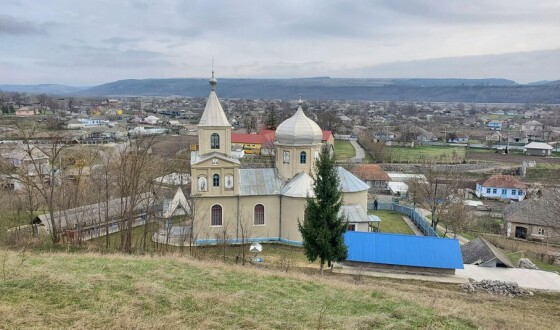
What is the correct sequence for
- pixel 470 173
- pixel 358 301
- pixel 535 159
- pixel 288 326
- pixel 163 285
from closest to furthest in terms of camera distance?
pixel 288 326 < pixel 163 285 < pixel 358 301 < pixel 470 173 < pixel 535 159

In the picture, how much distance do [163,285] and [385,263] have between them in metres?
14.3

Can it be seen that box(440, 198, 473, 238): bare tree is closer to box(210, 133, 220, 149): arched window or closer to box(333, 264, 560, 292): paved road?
box(333, 264, 560, 292): paved road

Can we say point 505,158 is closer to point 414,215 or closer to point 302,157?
point 414,215

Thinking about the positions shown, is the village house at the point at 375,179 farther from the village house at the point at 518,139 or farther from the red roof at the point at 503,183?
the village house at the point at 518,139

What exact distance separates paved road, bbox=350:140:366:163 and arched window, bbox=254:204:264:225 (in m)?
42.0

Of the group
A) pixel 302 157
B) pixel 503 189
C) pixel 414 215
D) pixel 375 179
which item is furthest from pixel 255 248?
pixel 503 189

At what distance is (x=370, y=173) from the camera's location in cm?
5094

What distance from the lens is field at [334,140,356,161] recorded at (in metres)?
72.2

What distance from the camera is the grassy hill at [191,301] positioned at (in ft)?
29.7

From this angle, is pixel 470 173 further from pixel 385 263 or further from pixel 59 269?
pixel 59 269

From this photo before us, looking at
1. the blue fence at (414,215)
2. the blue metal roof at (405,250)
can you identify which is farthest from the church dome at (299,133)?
the blue fence at (414,215)

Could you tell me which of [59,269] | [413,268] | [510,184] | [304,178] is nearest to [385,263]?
[413,268]

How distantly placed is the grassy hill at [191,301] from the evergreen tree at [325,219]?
407 centimetres

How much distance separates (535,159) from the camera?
246 feet
